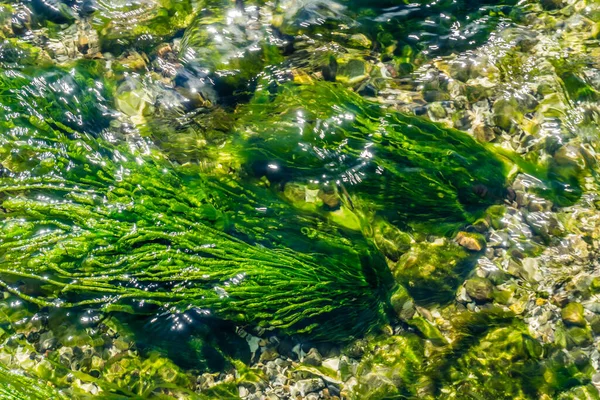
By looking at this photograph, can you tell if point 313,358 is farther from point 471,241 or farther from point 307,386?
point 471,241

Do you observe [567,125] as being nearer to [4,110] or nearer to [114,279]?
[114,279]

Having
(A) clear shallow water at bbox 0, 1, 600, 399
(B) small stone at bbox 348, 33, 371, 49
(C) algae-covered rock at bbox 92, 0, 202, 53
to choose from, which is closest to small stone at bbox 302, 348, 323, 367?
(A) clear shallow water at bbox 0, 1, 600, 399

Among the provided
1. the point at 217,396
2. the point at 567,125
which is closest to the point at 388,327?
the point at 217,396

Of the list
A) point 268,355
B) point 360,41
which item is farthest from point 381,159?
point 268,355

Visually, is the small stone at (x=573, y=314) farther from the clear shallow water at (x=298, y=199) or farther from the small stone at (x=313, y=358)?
the small stone at (x=313, y=358)

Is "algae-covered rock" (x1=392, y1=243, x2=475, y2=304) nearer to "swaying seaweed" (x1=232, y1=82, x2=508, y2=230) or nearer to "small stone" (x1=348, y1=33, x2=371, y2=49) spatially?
"swaying seaweed" (x1=232, y1=82, x2=508, y2=230)

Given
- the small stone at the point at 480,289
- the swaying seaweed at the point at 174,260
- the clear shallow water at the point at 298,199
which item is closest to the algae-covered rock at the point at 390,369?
the clear shallow water at the point at 298,199
